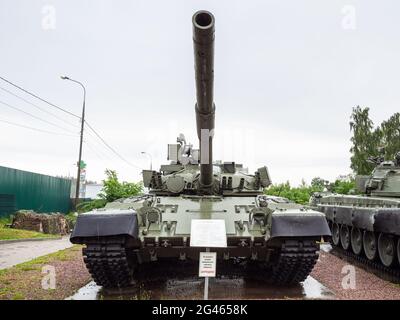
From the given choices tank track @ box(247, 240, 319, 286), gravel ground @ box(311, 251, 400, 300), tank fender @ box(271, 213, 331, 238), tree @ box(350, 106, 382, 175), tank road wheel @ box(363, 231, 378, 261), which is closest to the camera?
tank fender @ box(271, 213, 331, 238)

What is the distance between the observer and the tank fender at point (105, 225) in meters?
7.70

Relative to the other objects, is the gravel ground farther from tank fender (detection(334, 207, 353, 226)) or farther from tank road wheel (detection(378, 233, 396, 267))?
tank fender (detection(334, 207, 353, 226))

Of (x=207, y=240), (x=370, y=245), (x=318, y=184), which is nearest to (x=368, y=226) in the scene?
(x=370, y=245)

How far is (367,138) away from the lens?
43719 mm

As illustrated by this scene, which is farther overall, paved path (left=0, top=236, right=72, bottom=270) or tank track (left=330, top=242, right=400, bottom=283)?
paved path (left=0, top=236, right=72, bottom=270)

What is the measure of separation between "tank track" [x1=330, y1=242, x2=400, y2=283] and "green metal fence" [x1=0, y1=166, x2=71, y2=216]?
13923 mm

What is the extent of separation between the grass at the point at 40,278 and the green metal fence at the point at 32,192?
364 inches

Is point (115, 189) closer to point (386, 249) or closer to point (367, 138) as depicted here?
point (386, 249)

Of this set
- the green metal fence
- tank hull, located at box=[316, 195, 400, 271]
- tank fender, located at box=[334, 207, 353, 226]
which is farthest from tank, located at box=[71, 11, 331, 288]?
the green metal fence

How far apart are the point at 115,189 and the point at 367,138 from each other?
93.4ft

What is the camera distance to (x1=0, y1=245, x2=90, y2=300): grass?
821cm

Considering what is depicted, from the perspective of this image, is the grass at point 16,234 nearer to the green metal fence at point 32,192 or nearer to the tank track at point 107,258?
the green metal fence at point 32,192

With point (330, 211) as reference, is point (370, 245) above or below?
below
